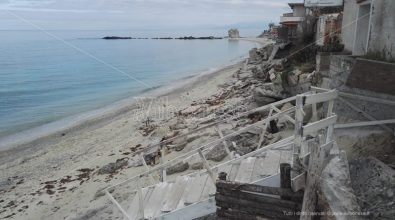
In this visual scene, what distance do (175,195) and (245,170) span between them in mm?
1398

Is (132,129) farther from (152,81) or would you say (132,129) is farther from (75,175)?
(152,81)

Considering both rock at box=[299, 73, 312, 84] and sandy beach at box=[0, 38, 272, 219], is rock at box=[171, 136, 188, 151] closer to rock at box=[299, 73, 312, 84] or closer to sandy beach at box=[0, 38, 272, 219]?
sandy beach at box=[0, 38, 272, 219]

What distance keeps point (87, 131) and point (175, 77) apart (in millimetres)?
25184

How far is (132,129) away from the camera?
19.5 m

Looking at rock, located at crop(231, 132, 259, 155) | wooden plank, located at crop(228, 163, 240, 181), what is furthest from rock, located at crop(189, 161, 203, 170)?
wooden plank, located at crop(228, 163, 240, 181)

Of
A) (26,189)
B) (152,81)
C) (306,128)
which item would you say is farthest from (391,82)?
A: (152,81)

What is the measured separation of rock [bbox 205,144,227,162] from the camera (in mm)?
10284

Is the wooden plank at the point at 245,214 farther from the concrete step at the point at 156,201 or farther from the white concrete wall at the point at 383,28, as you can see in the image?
the white concrete wall at the point at 383,28

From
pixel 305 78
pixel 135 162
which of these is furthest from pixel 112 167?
pixel 305 78

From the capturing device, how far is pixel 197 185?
6.61m

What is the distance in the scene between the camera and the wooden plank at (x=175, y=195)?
638cm

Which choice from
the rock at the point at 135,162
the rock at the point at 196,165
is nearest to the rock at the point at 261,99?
the rock at the point at 196,165

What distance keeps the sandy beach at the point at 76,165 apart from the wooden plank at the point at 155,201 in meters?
2.48

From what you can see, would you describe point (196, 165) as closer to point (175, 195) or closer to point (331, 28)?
point (175, 195)
